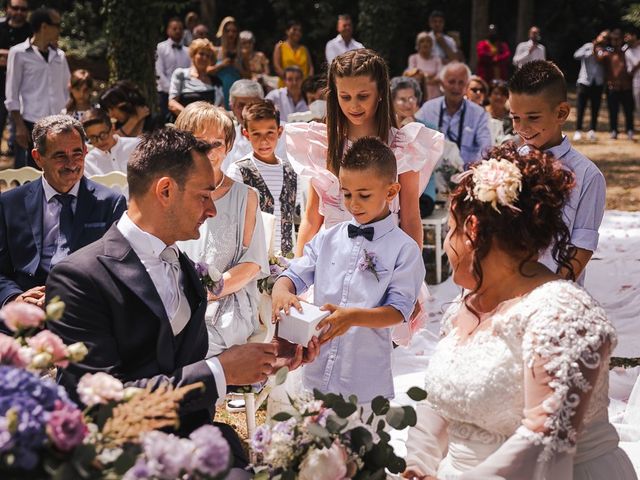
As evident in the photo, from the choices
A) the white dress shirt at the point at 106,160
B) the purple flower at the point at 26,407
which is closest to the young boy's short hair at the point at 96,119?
the white dress shirt at the point at 106,160

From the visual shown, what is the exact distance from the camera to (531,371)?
7.79 feet

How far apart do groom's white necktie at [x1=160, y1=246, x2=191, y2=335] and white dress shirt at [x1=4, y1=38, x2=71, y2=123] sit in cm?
723

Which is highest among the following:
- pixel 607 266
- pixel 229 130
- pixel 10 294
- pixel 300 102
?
pixel 229 130

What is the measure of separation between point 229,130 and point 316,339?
5.88 feet

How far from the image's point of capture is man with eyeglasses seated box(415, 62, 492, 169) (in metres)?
8.52

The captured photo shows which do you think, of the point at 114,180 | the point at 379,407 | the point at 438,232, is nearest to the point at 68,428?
the point at 379,407

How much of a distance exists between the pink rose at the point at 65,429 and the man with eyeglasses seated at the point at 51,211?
7.49ft

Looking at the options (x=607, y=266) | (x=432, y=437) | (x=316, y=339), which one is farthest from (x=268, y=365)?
(x=607, y=266)

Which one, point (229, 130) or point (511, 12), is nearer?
point (229, 130)

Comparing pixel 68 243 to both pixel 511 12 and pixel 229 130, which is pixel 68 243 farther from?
pixel 511 12

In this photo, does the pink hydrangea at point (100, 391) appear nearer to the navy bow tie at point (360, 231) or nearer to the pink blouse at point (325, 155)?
the navy bow tie at point (360, 231)

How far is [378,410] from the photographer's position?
2.55 meters

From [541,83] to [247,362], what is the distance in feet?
6.47

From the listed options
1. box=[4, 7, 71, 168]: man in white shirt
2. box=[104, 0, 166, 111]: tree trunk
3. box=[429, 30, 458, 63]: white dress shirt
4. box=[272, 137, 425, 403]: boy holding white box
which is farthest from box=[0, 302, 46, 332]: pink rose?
box=[429, 30, 458, 63]: white dress shirt
